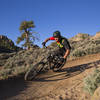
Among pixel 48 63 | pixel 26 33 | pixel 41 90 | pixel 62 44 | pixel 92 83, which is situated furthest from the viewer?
pixel 26 33

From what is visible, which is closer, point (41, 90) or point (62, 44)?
point (41, 90)

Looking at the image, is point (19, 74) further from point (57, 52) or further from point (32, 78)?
Answer: point (57, 52)

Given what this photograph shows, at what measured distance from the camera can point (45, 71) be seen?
6.76 meters

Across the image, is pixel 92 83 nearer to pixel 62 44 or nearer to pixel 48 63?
pixel 48 63

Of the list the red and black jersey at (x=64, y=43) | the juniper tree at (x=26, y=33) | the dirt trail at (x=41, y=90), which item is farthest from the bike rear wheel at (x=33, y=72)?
the juniper tree at (x=26, y=33)

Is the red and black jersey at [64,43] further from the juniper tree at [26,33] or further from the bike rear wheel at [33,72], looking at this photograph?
the juniper tree at [26,33]

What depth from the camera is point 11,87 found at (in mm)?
5012

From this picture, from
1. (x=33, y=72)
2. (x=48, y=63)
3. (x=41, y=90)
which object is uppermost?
(x=48, y=63)

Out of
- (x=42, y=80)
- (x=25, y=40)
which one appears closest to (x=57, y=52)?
(x=42, y=80)

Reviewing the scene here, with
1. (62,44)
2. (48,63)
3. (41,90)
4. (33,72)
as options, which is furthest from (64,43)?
(41,90)

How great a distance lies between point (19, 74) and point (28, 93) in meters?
2.16

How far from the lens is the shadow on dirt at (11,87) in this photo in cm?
430

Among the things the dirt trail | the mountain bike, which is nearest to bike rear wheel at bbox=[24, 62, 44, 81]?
the mountain bike

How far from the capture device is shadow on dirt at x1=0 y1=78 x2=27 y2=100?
4302 mm
